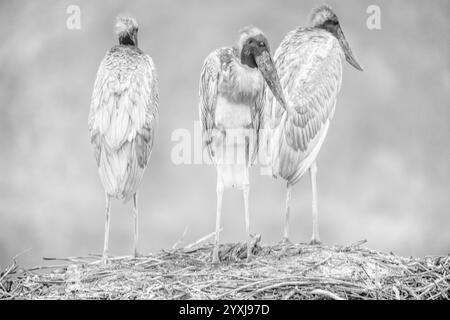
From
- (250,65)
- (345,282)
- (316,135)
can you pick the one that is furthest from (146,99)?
(345,282)

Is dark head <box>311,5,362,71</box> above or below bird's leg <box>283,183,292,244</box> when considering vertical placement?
above

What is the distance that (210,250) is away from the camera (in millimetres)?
8328

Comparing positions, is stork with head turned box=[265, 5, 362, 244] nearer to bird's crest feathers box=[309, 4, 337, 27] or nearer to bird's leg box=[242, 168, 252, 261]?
bird's crest feathers box=[309, 4, 337, 27]

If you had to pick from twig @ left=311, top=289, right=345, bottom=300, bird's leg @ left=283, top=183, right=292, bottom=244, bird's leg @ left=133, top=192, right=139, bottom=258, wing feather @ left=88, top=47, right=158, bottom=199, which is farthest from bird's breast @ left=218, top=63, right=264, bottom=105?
twig @ left=311, top=289, right=345, bottom=300

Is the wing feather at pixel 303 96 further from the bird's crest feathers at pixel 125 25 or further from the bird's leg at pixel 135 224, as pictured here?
the bird's crest feathers at pixel 125 25

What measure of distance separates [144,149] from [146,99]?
0.55m

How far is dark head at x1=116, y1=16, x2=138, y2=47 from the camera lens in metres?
9.28

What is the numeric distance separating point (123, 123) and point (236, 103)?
1.22m

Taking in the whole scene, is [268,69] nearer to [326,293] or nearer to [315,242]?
[315,242]

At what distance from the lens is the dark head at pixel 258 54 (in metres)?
7.93

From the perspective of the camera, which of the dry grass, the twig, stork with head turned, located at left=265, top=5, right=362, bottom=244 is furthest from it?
stork with head turned, located at left=265, top=5, right=362, bottom=244

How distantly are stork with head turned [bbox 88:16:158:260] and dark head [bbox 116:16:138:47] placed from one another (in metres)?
0.42

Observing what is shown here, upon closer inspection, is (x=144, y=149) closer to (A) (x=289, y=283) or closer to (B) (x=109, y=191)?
(B) (x=109, y=191)

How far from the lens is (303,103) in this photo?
9.08 metres
